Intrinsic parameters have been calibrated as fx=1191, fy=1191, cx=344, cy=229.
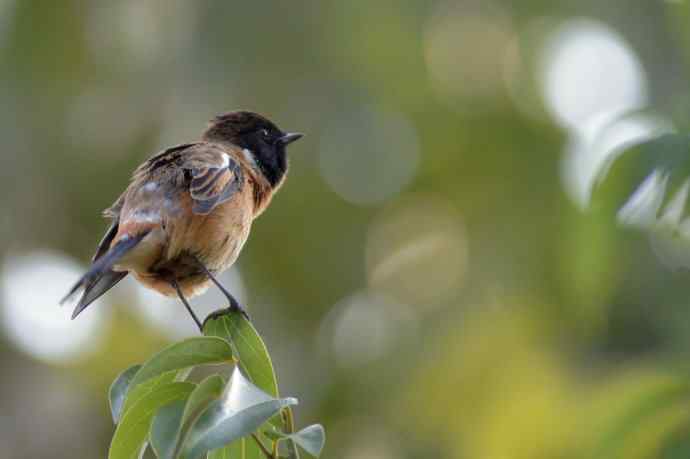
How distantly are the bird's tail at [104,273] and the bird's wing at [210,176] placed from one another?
32 centimetres

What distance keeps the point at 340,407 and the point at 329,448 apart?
85cm

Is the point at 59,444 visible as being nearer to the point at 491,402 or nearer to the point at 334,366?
the point at 334,366

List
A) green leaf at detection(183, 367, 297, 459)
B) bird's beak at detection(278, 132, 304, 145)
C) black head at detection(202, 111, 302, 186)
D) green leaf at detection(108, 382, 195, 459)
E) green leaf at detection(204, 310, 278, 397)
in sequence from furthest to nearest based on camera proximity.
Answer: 1. bird's beak at detection(278, 132, 304, 145)
2. black head at detection(202, 111, 302, 186)
3. green leaf at detection(204, 310, 278, 397)
4. green leaf at detection(108, 382, 195, 459)
5. green leaf at detection(183, 367, 297, 459)

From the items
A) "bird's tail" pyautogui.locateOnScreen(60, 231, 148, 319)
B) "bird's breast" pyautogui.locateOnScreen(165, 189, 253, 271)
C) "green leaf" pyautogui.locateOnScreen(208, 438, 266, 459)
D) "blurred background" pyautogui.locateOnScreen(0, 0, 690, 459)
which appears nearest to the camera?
"green leaf" pyautogui.locateOnScreen(208, 438, 266, 459)

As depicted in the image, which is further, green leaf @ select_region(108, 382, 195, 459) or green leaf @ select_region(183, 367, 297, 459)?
green leaf @ select_region(108, 382, 195, 459)

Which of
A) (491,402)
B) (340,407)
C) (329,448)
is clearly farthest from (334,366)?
(491,402)

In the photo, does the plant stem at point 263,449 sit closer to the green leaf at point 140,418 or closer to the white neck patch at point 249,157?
the green leaf at point 140,418

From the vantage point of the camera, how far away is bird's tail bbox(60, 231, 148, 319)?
435 centimetres

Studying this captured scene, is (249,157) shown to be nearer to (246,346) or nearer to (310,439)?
(246,346)

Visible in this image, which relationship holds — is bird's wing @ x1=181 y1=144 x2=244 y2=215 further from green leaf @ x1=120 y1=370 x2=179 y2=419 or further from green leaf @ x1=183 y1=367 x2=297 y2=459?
green leaf @ x1=183 y1=367 x2=297 y2=459

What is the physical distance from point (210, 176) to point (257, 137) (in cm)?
115

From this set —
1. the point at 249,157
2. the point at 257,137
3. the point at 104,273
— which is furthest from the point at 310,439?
the point at 257,137

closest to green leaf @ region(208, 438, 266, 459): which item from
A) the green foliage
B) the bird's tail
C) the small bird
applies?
the green foliage

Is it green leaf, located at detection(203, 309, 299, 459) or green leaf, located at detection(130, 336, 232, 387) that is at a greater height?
green leaf, located at detection(130, 336, 232, 387)
